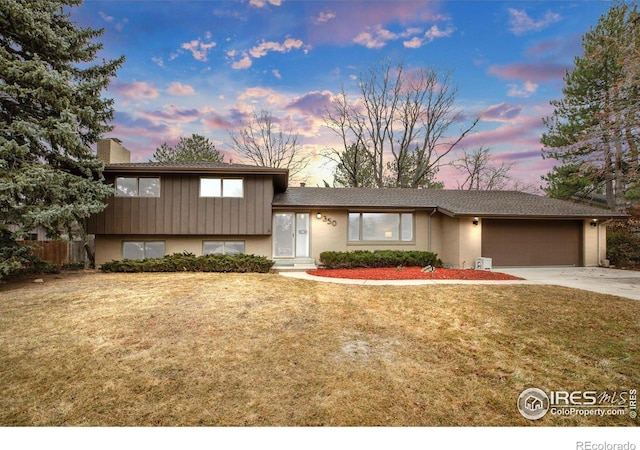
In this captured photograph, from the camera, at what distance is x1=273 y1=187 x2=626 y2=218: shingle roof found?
452 inches

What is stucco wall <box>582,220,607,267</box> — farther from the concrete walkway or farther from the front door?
the front door

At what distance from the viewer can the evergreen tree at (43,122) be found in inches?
299

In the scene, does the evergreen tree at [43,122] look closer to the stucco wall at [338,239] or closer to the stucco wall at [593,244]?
the stucco wall at [338,239]

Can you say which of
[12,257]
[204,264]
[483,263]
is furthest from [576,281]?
[12,257]

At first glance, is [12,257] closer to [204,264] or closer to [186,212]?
[186,212]

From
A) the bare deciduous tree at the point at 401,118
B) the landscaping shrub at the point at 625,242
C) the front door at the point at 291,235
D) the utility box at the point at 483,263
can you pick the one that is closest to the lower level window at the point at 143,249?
the front door at the point at 291,235

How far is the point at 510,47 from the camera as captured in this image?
11648 mm

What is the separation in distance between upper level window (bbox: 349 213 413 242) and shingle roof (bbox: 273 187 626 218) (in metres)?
0.60

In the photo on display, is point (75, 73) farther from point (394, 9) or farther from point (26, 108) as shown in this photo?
point (394, 9)

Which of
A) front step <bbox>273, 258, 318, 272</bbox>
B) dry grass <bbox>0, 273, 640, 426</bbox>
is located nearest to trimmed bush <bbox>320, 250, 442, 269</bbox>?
front step <bbox>273, 258, 318, 272</bbox>

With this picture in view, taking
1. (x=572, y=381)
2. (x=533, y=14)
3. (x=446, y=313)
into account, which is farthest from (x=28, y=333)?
(x=533, y=14)

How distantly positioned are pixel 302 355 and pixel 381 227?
9.20 metres

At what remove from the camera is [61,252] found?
40.5 ft

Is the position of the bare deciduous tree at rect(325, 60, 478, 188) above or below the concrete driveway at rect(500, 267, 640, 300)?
above
